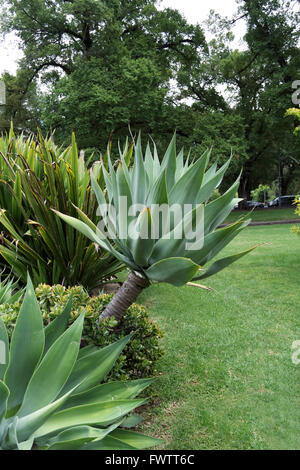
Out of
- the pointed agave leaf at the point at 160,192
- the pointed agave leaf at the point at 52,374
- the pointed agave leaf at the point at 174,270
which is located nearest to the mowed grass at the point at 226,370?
the pointed agave leaf at the point at 52,374

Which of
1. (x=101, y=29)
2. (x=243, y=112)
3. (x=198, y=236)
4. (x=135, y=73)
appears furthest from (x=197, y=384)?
(x=243, y=112)

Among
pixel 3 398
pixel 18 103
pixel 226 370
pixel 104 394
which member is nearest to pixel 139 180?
pixel 104 394

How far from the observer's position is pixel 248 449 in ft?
7.39

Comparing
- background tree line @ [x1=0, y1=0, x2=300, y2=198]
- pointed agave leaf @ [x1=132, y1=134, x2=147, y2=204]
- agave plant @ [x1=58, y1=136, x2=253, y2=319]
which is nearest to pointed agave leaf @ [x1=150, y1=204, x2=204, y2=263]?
agave plant @ [x1=58, y1=136, x2=253, y2=319]

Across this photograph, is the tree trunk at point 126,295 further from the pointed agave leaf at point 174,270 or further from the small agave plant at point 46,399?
the small agave plant at point 46,399

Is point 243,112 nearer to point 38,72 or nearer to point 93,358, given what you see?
point 38,72

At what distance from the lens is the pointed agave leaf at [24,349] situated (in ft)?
5.30

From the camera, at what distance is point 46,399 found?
5.08 feet

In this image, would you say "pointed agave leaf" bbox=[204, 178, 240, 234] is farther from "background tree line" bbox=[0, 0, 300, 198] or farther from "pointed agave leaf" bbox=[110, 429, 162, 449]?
"background tree line" bbox=[0, 0, 300, 198]

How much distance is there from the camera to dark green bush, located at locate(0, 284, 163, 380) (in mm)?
2281

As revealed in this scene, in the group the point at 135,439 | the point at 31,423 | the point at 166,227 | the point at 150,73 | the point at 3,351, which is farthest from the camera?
the point at 150,73

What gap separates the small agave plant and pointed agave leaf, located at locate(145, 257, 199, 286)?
0.48 m

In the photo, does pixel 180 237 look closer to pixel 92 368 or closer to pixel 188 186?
pixel 188 186

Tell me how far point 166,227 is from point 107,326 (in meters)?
0.83
